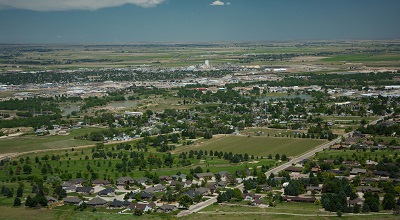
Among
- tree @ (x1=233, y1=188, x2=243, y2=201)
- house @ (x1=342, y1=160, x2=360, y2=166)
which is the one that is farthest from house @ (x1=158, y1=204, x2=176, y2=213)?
house @ (x1=342, y1=160, x2=360, y2=166)

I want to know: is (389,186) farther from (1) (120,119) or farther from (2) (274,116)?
(1) (120,119)

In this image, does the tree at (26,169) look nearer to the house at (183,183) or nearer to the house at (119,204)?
the house at (119,204)

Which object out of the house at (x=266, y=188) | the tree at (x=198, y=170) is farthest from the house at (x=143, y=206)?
the tree at (x=198, y=170)

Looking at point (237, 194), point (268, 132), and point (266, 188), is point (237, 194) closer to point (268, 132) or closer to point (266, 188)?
point (266, 188)

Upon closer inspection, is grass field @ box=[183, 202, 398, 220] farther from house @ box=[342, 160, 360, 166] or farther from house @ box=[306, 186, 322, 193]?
house @ box=[342, 160, 360, 166]

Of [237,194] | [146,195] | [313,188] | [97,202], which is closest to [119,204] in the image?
[97,202]

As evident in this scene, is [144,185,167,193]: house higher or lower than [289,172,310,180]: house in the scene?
higher
